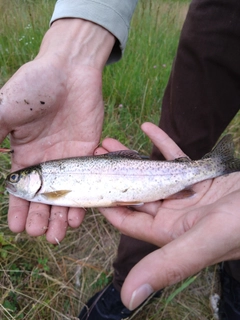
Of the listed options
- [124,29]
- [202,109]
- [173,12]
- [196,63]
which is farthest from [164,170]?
[173,12]

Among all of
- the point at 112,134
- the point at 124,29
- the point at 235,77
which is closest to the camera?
the point at 235,77

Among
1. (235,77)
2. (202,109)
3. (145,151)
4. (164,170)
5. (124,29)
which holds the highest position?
(124,29)

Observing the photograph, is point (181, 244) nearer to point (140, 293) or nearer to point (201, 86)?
point (140, 293)

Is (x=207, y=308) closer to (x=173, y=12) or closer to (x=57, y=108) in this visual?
(x=57, y=108)

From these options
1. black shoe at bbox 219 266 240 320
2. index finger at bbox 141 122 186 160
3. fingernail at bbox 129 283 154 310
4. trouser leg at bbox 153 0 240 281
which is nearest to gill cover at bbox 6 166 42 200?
index finger at bbox 141 122 186 160

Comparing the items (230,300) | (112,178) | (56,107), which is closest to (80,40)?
(56,107)

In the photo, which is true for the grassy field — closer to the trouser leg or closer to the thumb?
the trouser leg

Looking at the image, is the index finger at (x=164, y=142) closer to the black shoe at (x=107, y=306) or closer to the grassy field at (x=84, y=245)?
the grassy field at (x=84, y=245)
